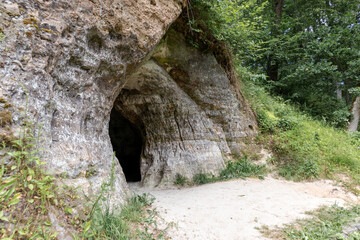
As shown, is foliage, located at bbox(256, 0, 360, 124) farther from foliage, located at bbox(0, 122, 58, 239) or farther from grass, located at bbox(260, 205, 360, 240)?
foliage, located at bbox(0, 122, 58, 239)

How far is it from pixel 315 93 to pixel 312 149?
584cm

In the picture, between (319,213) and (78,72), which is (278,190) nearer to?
(319,213)

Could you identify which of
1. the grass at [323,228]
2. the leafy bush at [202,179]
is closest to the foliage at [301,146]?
the leafy bush at [202,179]

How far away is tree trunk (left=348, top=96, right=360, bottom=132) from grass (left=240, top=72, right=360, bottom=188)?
1450 mm

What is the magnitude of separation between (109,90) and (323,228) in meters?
4.12

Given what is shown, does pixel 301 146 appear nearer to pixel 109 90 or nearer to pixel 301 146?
pixel 301 146

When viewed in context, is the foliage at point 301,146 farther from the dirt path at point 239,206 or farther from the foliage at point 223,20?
the foliage at point 223,20

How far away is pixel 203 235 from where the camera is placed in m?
2.93

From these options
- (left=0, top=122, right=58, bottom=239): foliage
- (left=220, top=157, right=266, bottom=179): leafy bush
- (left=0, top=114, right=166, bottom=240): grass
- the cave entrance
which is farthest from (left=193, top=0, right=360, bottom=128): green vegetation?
(left=0, top=122, right=58, bottom=239): foliage

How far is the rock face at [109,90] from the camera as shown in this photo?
2389mm

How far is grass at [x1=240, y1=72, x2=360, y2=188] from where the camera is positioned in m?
6.12

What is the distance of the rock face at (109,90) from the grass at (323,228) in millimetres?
2472

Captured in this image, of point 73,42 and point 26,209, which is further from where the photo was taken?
point 73,42

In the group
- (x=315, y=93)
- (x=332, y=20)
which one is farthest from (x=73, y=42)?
(x=332, y=20)
